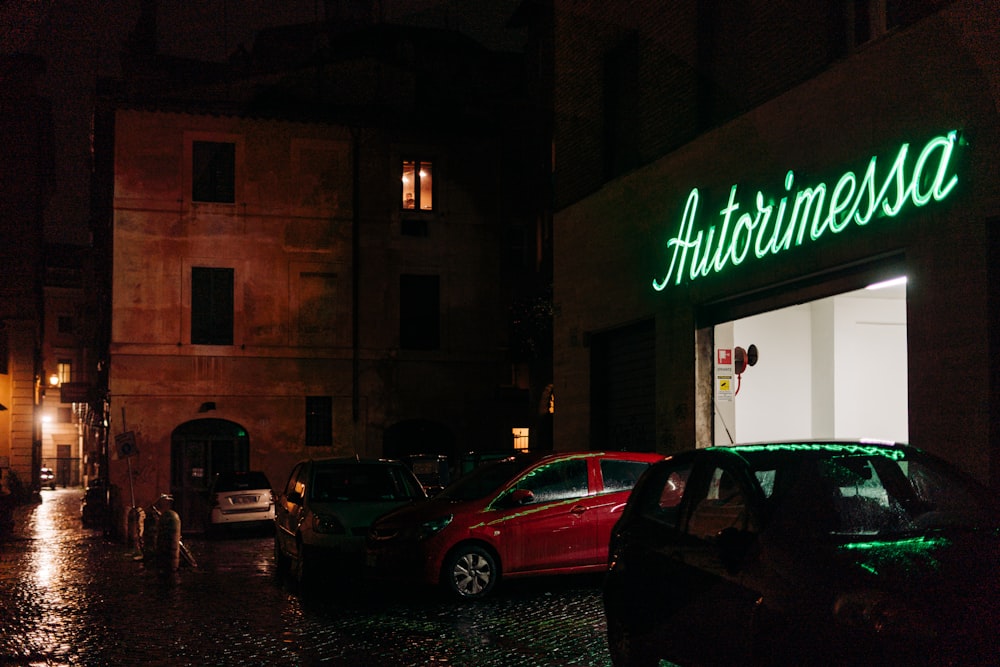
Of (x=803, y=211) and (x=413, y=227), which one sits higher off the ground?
(x=413, y=227)

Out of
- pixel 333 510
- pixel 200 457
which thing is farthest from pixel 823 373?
pixel 200 457

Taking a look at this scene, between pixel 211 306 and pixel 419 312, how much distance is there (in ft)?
20.4

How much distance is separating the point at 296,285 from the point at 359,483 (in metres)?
17.1

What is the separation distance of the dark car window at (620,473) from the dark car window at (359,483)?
12.2ft

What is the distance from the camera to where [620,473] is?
1320 centimetres

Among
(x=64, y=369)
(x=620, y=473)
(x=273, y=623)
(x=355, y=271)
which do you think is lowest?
(x=273, y=623)

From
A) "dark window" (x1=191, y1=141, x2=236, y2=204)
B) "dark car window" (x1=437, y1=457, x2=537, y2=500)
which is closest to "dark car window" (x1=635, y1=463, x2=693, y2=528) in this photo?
"dark car window" (x1=437, y1=457, x2=537, y2=500)

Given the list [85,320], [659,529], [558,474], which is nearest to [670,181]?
[558,474]

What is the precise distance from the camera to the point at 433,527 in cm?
1252

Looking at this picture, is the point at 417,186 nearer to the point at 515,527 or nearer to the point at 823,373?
the point at 823,373

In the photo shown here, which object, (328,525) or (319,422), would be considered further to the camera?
(319,422)

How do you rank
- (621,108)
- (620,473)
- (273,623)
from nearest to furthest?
(273,623) < (620,473) < (621,108)

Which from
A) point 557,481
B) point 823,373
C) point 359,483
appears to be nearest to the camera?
point 557,481

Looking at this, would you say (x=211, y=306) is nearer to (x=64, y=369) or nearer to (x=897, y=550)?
(x=897, y=550)
